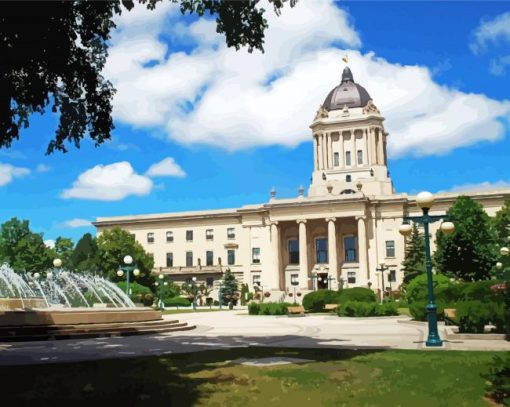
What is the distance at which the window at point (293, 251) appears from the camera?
89.8 m

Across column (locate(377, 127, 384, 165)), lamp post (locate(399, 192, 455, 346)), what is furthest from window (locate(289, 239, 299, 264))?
lamp post (locate(399, 192, 455, 346))

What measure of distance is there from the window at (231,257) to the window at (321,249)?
1372 cm

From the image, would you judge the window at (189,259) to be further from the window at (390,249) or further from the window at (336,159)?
the window at (390,249)

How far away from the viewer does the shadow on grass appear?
360 inches

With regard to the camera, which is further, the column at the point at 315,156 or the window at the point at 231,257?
the column at the point at 315,156

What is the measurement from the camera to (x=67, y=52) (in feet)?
43.5

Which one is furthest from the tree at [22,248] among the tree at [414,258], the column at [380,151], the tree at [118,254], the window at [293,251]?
the column at [380,151]

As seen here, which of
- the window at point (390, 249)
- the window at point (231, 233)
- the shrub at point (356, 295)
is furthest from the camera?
the window at point (231, 233)

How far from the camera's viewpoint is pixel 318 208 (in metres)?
85.2

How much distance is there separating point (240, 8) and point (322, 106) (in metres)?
86.9

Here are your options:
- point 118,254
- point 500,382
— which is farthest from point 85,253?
point 500,382

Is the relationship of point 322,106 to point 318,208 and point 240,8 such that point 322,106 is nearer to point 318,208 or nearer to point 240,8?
point 318,208

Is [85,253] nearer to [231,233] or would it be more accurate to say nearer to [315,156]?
[231,233]

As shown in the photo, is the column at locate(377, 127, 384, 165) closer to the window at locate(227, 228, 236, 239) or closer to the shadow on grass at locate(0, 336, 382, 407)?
Answer: the window at locate(227, 228, 236, 239)
